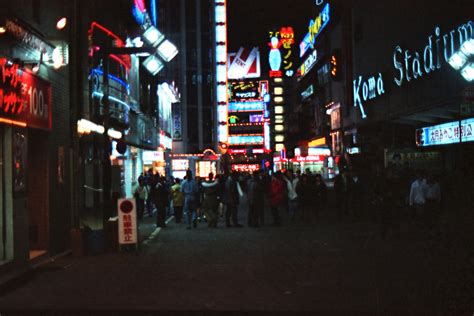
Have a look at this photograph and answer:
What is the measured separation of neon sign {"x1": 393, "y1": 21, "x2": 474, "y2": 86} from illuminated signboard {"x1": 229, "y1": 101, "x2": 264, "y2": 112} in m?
91.2

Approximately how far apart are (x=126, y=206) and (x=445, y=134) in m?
14.8

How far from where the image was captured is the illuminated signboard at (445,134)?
2172 centimetres

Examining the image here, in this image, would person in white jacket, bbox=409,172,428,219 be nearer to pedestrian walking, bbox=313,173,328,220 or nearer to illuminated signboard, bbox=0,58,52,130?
pedestrian walking, bbox=313,173,328,220

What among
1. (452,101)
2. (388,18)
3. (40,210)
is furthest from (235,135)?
(40,210)

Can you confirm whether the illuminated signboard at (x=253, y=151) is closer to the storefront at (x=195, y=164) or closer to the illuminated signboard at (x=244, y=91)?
the illuminated signboard at (x=244, y=91)

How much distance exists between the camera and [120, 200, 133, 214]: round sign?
14539 millimetres

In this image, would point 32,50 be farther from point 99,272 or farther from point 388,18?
point 388,18

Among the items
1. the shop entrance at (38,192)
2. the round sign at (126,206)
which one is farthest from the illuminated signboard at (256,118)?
the shop entrance at (38,192)

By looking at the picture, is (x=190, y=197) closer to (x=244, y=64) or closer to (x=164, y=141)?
(x=164, y=141)

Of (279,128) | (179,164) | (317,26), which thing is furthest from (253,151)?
(317,26)

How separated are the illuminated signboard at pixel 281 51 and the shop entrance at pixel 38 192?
329ft

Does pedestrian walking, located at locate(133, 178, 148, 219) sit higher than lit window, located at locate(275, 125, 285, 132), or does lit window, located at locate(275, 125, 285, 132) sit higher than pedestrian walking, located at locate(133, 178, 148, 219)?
lit window, located at locate(275, 125, 285, 132)

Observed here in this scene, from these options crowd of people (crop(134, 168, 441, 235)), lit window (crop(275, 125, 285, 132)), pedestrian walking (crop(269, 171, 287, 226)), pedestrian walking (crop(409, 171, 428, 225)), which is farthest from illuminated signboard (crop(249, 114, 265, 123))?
pedestrian walking (crop(409, 171, 428, 225))

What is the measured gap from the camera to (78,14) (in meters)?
15.5
